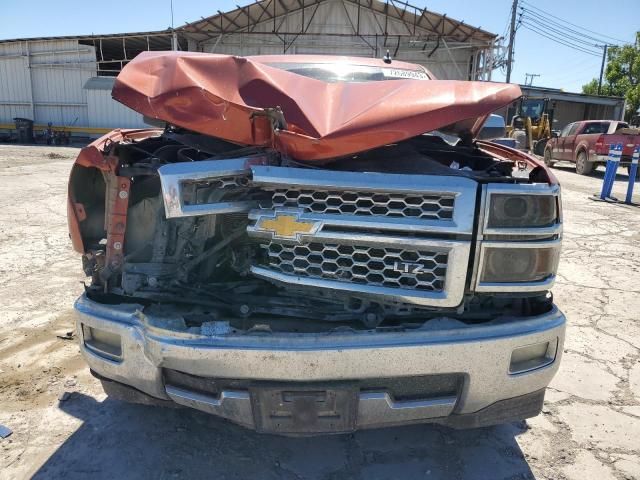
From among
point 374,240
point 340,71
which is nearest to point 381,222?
point 374,240

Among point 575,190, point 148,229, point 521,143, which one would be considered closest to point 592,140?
point 575,190

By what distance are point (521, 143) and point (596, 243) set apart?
2636 mm

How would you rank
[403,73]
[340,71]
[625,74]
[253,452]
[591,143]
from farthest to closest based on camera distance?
[625,74] < [591,143] < [403,73] < [340,71] < [253,452]

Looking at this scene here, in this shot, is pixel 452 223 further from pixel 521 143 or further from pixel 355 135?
pixel 521 143

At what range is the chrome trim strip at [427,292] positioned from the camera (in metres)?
1.85

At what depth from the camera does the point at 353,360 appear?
1851 mm

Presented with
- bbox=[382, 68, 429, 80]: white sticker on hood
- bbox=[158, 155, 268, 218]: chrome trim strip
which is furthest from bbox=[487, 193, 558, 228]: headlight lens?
bbox=[382, 68, 429, 80]: white sticker on hood

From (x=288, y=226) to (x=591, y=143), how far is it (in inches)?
666

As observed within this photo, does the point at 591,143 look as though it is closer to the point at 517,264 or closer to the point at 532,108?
the point at 532,108

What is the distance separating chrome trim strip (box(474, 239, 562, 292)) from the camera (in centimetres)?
188

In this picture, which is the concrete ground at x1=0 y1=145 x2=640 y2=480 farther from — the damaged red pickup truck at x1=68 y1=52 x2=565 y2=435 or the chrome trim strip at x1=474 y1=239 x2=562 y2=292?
the chrome trim strip at x1=474 y1=239 x2=562 y2=292

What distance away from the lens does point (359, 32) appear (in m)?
21.7

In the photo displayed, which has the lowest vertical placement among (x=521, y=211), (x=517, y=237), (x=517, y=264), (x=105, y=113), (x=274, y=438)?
(x=274, y=438)

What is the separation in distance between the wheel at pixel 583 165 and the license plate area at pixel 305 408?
17.0 meters
